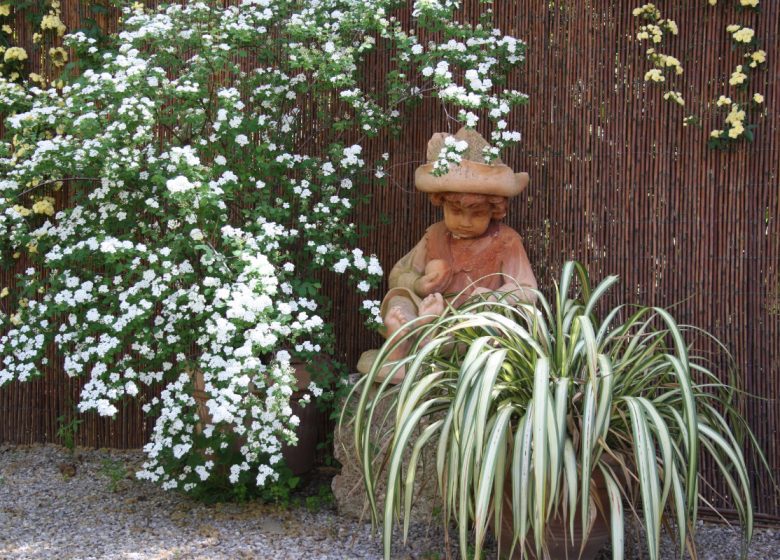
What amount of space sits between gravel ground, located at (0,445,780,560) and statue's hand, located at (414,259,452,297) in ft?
2.92

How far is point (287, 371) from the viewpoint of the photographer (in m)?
2.86

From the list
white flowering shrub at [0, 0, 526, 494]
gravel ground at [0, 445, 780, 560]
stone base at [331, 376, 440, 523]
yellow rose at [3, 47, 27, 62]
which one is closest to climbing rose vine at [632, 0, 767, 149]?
white flowering shrub at [0, 0, 526, 494]

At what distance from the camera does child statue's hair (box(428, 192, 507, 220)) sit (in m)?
3.37

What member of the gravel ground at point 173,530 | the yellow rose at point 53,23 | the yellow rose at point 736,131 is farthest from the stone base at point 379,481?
the yellow rose at point 53,23

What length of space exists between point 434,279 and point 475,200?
341 mm

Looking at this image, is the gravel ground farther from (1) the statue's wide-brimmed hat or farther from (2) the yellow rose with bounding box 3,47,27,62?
(2) the yellow rose with bounding box 3,47,27,62

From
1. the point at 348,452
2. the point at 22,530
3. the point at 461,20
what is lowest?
the point at 22,530

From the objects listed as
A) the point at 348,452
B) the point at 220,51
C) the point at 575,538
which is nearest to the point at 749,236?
the point at 575,538

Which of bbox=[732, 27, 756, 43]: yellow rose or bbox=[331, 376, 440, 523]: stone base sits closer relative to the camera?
bbox=[331, 376, 440, 523]: stone base

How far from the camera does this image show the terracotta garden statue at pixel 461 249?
3.31 metres

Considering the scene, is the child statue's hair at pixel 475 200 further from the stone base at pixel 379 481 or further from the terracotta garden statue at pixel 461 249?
the stone base at pixel 379 481

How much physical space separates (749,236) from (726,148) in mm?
347

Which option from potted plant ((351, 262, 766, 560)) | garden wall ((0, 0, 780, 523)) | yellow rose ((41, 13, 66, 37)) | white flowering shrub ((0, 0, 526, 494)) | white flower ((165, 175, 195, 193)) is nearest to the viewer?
potted plant ((351, 262, 766, 560))

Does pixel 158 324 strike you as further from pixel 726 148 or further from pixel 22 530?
pixel 726 148
